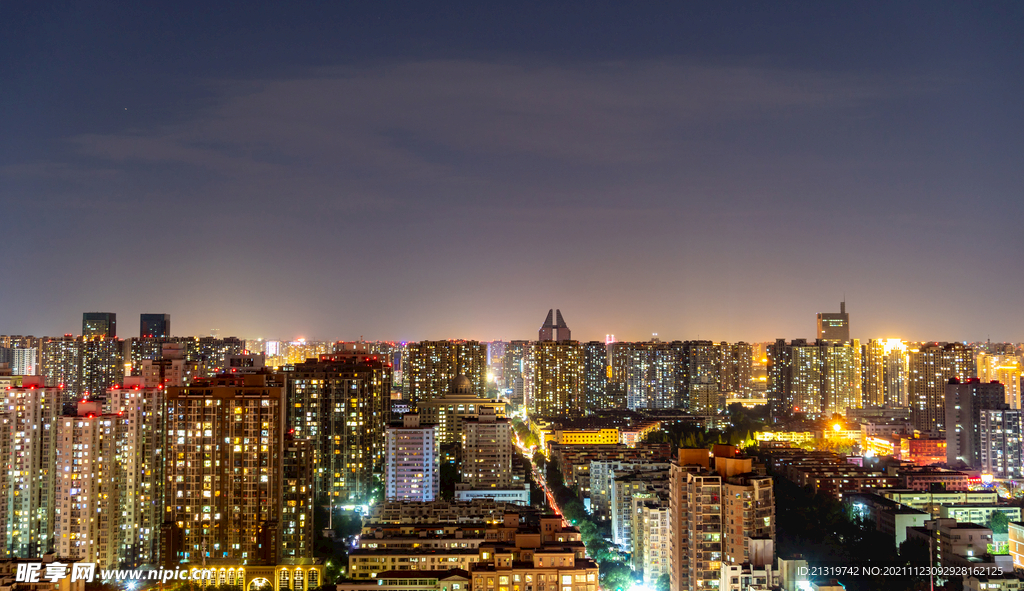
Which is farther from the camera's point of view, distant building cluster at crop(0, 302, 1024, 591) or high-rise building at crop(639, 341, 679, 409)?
high-rise building at crop(639, 341, 679, 409)

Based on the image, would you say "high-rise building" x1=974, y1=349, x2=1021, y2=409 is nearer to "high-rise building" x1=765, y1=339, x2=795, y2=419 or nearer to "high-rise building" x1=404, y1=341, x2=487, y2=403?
"high-rise building" x1=765, y1=339, x2=795, y2=419

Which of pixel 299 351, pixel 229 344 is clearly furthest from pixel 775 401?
pixel 229 344

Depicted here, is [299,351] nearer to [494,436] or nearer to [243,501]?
[494,436]

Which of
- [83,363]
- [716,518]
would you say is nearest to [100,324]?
[83,363]

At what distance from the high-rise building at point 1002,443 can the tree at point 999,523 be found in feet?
17.3

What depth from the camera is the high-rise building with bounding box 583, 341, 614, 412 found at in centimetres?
2872

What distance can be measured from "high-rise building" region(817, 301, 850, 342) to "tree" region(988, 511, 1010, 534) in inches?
599

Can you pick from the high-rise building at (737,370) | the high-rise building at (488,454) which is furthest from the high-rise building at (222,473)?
the high-rise building at (737,370)

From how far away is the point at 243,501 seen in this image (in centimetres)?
961

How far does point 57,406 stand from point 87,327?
26.8 ft

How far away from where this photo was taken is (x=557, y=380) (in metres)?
27.6

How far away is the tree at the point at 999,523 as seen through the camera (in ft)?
40.2

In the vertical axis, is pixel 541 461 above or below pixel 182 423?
below

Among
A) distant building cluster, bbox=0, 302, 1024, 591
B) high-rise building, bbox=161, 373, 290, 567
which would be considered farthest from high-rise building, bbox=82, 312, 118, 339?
high-rise building, bbox=161, 373, 290, 567
